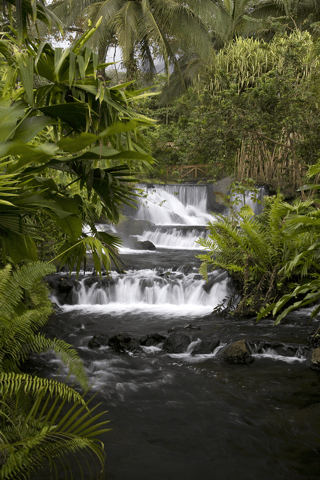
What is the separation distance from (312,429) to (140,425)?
1.66 meters

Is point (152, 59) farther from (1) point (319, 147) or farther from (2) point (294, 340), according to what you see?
(2) point (294, 340)

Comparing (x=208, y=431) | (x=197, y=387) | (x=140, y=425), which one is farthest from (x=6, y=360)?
(x=197, y=387)

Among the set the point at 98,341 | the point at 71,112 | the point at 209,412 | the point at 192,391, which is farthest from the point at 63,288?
the point at 71,112

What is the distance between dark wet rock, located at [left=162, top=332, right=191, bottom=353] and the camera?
19.2 ft

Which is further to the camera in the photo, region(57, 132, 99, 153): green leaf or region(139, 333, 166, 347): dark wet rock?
region(139, 333, 166, 347): dark wet rock

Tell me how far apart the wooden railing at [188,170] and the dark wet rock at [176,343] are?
57.8 feet

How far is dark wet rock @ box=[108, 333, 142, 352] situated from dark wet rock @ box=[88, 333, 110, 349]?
138 millimetres

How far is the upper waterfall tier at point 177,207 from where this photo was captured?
57.4 ft

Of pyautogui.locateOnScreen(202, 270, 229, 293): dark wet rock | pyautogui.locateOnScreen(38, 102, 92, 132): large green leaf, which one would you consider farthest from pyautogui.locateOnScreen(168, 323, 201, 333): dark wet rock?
pyautogui.locateOnScreen(38, 102, 92, 132): large green leaf

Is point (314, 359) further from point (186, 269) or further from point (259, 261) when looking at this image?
point (186, 269)

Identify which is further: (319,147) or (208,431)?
(319,147)

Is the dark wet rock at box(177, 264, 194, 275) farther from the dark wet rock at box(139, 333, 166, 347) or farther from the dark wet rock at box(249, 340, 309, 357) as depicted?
the dark wet rock at box(249, 340, 309, 357)

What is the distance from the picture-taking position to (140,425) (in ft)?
12.9

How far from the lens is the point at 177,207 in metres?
18.8
